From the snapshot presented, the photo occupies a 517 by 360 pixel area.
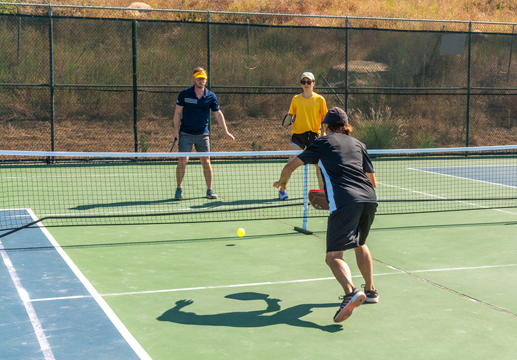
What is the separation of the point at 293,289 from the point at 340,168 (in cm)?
128

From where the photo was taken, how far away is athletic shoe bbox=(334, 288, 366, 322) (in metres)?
4.21

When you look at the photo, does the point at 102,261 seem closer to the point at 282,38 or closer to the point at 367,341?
the point at 367,341

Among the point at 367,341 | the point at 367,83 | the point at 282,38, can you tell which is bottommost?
the point at 367,341

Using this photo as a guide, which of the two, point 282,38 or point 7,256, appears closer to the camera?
point 7,256

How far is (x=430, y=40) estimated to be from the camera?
81.7 feet

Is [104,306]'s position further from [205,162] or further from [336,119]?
[205,162]

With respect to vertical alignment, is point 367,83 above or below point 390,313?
above

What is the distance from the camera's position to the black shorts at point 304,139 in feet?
30.1

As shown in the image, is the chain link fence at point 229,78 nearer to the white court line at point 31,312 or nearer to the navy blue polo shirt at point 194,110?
the navy blue polo shirt at point 194,110

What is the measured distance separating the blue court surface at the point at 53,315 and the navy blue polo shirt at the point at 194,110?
369 cm

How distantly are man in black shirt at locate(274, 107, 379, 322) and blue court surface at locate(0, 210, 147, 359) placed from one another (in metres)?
1.51

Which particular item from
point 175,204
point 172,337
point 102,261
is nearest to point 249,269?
point 102,261

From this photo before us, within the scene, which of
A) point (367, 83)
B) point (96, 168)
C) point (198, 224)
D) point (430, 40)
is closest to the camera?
point (198, 224)

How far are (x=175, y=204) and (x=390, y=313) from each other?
5282 mm
